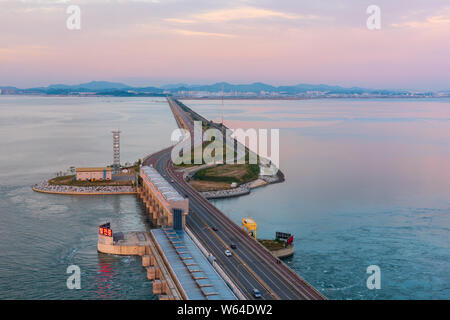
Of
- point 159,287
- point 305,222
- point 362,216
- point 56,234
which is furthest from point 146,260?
point 362,216

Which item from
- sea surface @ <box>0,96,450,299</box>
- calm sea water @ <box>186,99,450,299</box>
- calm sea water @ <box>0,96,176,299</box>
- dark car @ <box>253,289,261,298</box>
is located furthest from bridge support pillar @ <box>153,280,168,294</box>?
calm sea water @ <box>186,99,450,299</box>

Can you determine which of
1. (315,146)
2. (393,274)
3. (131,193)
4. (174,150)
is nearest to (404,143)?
(315,146)

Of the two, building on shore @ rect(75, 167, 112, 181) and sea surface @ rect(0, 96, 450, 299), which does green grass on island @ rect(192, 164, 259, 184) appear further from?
building on shore @ rect(75, 167, 112, 181)

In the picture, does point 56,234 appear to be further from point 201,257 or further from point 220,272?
point 220,272

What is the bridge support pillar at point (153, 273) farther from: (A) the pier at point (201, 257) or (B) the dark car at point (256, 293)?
(B) the dark car at point (256, 293)
